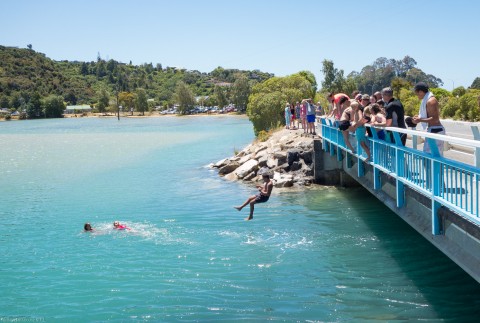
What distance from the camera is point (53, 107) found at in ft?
496

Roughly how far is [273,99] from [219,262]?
93.2ft

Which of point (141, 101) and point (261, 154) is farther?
point (141, 101)

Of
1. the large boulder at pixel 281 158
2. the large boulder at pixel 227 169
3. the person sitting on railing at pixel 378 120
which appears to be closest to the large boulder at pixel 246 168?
the large boulder at pixel 227 169

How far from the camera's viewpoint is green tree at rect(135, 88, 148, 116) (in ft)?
492

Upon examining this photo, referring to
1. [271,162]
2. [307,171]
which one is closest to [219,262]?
[307,171]

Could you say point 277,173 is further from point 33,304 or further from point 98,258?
point 33,304

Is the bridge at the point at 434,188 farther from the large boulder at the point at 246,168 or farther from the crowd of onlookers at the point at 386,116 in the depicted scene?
the large boulder at the point at 246,168

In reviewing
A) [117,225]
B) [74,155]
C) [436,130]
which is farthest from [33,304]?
[74,155]

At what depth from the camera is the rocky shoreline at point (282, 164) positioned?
23328 mm

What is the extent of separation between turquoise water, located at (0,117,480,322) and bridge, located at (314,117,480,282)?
1.63 metres

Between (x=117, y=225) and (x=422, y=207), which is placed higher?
(x=422, y=207)

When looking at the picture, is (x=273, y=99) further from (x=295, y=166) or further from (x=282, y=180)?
(x=282, y=180)

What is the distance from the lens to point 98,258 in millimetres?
13789

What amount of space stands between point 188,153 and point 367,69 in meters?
148
